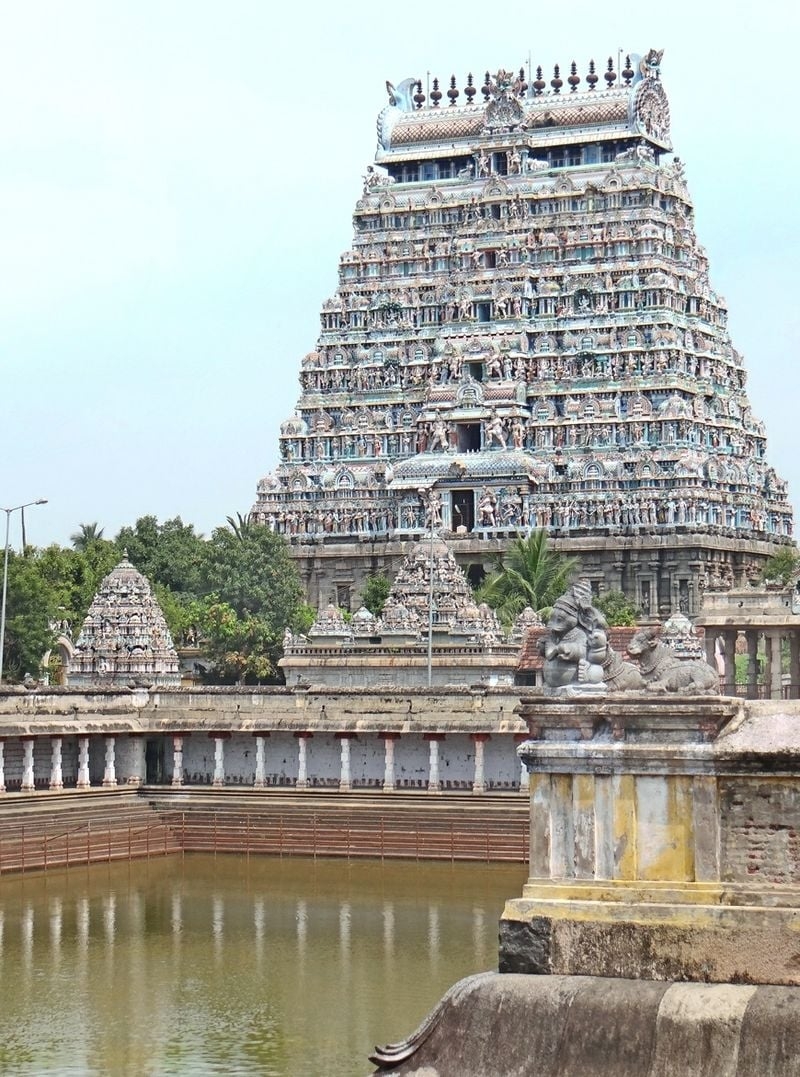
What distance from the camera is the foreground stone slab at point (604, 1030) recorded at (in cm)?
1741

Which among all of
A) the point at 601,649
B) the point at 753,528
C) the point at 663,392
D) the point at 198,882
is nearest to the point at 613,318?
the point at 663,392

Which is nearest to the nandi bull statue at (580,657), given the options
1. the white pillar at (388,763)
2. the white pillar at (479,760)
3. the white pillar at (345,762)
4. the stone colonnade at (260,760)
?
the stone colonnade at (260,760)

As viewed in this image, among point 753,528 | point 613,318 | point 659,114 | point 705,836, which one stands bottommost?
point 705,836

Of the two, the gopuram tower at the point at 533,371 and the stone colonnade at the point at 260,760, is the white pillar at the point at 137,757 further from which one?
the gopuram tower at the point at 533,371

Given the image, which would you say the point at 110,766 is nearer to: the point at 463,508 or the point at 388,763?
the point at 388,763

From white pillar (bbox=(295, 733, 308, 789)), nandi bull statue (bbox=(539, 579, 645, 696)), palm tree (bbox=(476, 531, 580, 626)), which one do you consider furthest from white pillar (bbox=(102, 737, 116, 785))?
nandi bull statue (bbox=(539, 579, 645, 696))

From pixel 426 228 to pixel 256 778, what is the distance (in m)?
61.0

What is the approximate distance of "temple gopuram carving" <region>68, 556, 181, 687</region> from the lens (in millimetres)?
70750

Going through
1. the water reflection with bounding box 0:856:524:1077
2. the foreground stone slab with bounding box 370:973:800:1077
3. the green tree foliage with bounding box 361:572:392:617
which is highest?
the green tree foliage with bounding box 361:572:392:617

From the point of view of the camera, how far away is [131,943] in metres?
40.3

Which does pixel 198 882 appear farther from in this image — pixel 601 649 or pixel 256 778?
pixel 601 649

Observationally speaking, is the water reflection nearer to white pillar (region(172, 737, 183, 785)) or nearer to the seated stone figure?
white pillar (region(172, 737, 183, 785))

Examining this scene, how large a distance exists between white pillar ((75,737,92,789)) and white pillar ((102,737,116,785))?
0.47 m

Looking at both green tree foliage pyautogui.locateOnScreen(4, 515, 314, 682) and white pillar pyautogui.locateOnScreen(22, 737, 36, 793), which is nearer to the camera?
white pillar pyautogui.locateOnScreen(22, 737, 36, 793)
